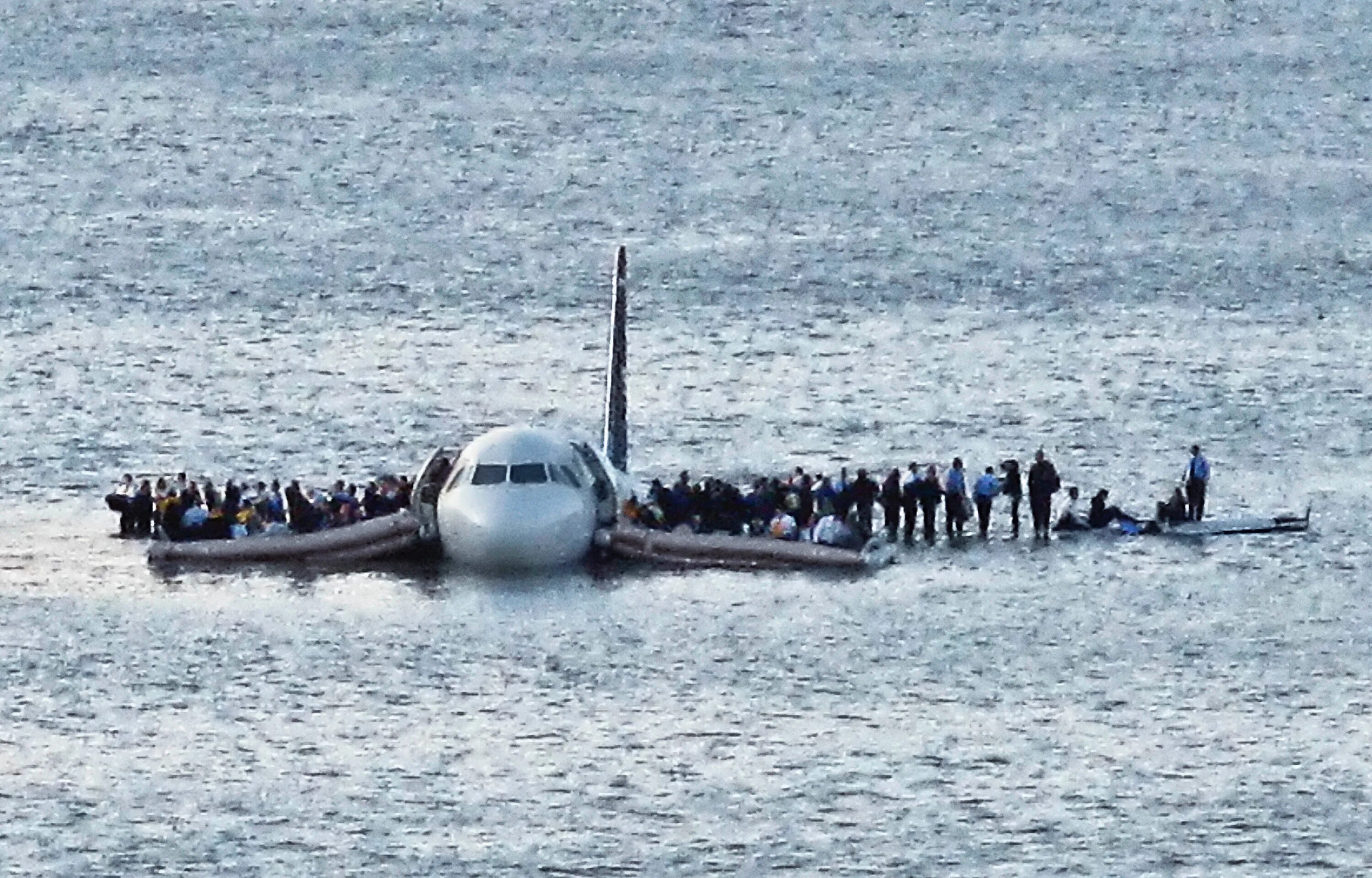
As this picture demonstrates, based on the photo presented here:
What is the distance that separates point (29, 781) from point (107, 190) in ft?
324

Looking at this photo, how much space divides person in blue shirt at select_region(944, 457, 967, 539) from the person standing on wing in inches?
196

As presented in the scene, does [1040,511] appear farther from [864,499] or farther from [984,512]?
[864,499]

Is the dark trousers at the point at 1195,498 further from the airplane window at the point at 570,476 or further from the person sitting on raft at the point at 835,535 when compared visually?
the airplane window at the point at 570,476

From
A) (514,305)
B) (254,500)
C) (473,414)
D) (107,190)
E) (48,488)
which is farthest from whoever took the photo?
(107,190)

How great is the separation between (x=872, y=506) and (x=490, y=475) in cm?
921

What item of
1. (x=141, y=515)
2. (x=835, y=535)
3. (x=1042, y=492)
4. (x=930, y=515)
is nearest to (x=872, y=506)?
(x=930, y=515)

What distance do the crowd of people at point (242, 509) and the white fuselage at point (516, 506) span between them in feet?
12.0

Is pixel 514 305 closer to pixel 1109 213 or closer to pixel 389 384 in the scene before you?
pixel 389 384

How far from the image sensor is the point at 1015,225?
490 ft

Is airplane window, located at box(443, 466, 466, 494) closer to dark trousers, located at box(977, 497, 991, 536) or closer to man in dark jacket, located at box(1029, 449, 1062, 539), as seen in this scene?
dark trousers, located at box(977, 497, 991, 536)

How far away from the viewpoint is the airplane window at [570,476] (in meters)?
82.1

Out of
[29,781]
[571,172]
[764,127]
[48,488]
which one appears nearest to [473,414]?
[48,488]

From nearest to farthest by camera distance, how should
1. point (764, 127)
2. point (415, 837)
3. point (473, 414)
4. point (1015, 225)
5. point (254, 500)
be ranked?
point (415, 837) < point (254, 500) < point (473, 414) < point (1015, 225) < point (764, 127)

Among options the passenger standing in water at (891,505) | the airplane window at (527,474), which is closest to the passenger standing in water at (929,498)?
the passenger standing in water at (891,505)
